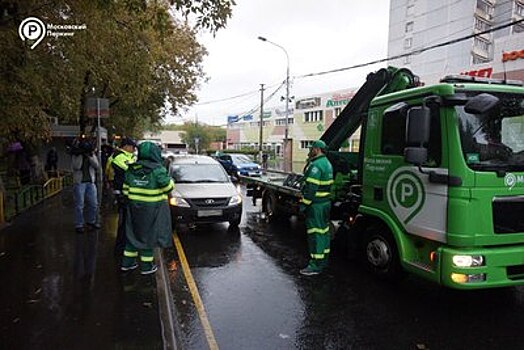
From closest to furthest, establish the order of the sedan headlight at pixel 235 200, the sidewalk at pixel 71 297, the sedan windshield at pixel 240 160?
the sidewalk at pixel 71 297, the sedan headlight at pixel 235 200, the sedan windshield at pixel 240 160

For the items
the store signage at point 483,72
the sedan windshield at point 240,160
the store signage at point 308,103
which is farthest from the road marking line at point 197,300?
the store signage at point 308,103

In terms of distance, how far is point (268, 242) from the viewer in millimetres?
8648

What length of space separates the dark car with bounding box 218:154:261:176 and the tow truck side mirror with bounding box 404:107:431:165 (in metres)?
20.2

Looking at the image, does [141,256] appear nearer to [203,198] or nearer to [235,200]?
[203,198]

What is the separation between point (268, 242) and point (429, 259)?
4.14 m

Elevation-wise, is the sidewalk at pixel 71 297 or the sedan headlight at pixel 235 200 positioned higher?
the sedan headlight at pixel 235 200

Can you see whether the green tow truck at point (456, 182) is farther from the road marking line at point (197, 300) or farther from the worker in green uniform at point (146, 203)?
the worker in green uniform at point (146, 203)

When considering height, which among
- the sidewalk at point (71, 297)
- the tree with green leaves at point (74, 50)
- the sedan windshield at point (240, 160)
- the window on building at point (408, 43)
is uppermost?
the window on building at point (408, 43)

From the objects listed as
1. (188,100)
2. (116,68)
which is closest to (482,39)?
(188,100)

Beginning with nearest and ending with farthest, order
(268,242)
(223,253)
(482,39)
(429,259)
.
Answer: (429,259) < (223,253) < (268,242) < (482,39)

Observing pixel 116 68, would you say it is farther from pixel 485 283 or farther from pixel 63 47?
pixel 485 283

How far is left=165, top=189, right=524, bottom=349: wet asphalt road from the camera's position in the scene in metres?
4.32
